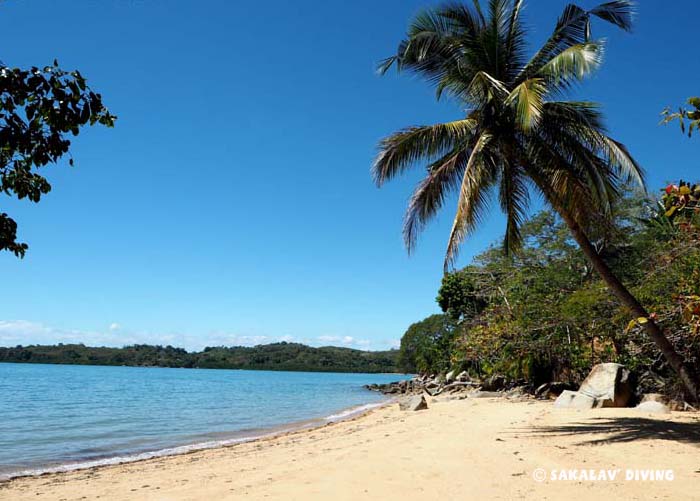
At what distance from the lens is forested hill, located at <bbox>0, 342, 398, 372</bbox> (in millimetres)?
129875

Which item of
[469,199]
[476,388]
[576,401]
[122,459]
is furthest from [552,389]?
[122,459]

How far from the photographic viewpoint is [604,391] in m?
13.6

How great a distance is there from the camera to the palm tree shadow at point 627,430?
27.0 feet

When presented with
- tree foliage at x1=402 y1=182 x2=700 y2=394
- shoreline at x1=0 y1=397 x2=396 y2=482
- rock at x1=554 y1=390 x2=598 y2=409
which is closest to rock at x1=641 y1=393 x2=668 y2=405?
tree foliage at x1=402 y1=182 x2=700 y2=394

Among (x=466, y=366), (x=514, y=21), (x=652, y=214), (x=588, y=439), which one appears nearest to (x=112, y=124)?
(x=588, y=439)

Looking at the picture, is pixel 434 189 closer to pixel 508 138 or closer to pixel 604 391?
pixel 508 138

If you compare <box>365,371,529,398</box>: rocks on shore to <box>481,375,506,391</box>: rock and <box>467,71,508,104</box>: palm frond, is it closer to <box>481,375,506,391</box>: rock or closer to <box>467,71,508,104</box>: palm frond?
<box>481,375,506,391</box>: rock

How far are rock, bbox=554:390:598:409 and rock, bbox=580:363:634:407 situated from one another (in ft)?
0.43

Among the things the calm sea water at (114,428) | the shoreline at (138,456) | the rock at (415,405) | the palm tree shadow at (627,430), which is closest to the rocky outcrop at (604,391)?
the palm tree shadow at (627,430)

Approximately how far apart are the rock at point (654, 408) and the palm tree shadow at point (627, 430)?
5.85ft

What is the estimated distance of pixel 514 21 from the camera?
10.6m

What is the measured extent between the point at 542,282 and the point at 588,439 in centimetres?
1338

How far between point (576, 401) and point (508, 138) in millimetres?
7778

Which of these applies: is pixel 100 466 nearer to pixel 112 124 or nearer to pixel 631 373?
pixel 112 124
